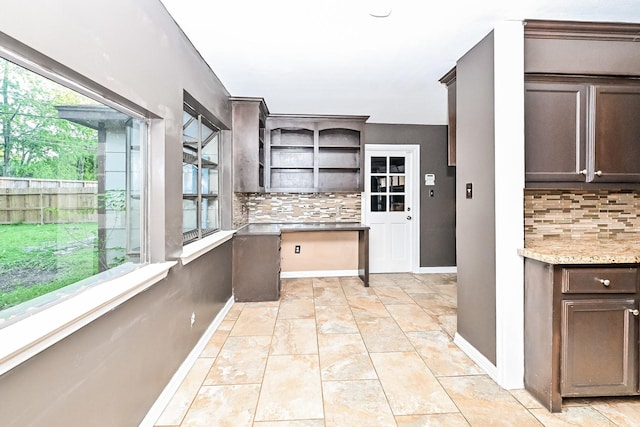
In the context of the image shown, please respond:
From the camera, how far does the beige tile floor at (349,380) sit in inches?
69.2

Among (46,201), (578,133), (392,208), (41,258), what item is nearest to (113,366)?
(41,258)

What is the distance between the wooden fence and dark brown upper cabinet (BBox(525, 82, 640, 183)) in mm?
2538

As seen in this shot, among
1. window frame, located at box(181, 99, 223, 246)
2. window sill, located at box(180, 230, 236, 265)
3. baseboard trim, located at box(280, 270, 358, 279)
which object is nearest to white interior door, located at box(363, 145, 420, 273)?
baseboard trim, located at box(280, 270, 358, 279)

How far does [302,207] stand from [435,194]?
2089mm

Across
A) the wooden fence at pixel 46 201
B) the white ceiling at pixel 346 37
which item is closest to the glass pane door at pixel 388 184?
the white ceiling at pixel 346 37

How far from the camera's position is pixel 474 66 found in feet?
7.58

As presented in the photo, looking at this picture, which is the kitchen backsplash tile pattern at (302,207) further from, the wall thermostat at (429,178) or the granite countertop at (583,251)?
the granite countertop at (583,251)

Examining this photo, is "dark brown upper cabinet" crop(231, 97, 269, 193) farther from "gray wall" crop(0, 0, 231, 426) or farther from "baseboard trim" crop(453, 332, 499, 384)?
"baseboard trim" crop(453, 332, 499, 384)

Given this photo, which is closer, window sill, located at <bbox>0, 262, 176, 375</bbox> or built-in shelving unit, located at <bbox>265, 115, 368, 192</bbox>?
window sill, located at <bbox>0, 262, 176, 375</bbox>

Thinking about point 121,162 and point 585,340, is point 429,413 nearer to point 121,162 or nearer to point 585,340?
point 585,340

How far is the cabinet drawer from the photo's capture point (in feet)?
5.80

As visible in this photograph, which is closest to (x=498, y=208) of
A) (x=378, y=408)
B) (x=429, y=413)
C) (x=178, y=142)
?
(x=429, y=413)

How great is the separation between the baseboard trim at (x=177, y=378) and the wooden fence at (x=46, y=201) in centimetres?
107

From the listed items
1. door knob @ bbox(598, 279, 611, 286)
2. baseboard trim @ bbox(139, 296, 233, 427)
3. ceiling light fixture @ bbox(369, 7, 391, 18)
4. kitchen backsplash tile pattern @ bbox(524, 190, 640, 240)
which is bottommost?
baseboard trim @ bbox(139, 296, 233, 427)
